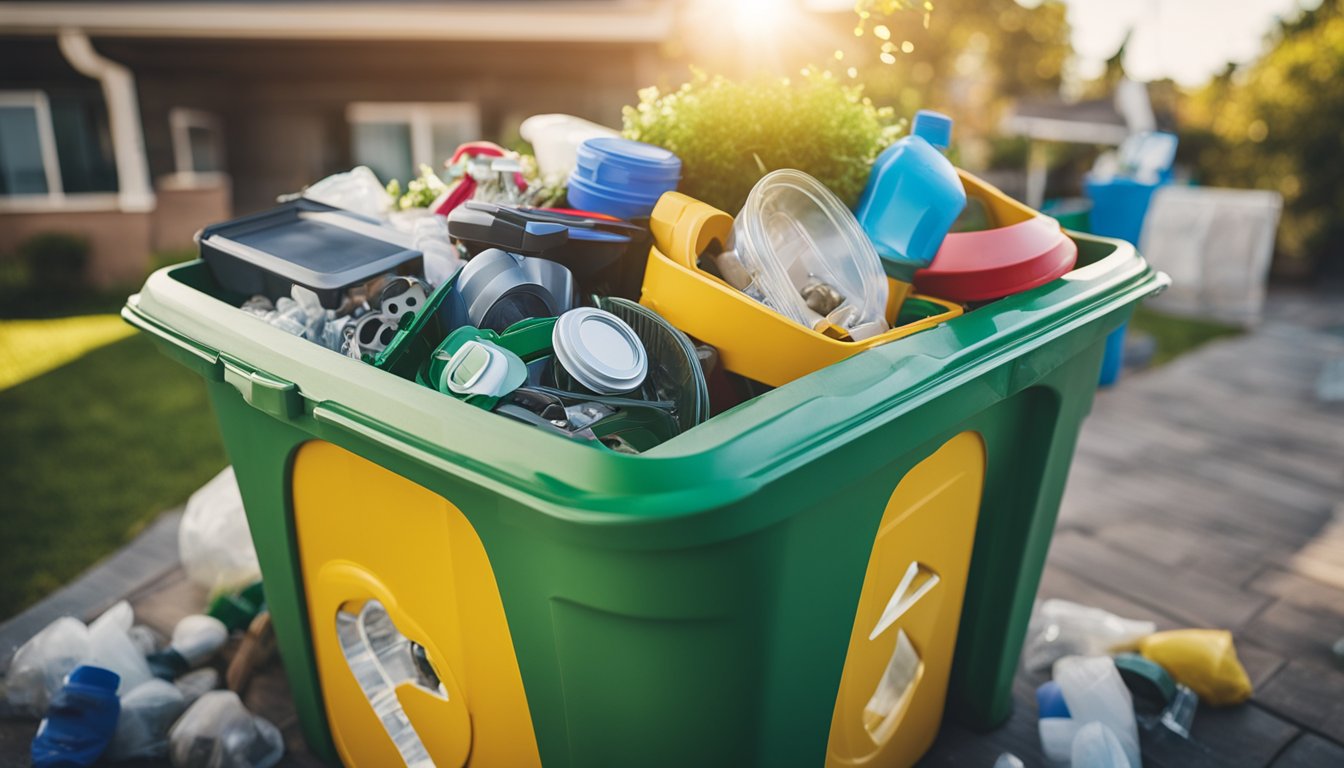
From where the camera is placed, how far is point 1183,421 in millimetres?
4094

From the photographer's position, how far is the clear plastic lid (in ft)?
4.70

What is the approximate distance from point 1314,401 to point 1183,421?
0.97 meters

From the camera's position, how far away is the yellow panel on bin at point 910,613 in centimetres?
133

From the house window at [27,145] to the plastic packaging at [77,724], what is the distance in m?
8.17

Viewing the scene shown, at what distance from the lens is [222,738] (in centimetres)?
176

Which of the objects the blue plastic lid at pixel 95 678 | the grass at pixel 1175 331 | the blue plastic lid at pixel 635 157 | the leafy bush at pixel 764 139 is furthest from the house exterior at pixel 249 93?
the blue plastic lid at pixel 95 678

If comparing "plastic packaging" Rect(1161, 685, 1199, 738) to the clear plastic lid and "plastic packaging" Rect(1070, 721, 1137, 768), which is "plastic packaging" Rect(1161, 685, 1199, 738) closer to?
"plastic packaging" Rect(1070, 721, 1137, 768)

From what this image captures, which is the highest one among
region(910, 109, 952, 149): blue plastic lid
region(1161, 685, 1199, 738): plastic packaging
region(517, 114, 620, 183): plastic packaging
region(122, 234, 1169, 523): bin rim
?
region(910, 109, 952, 149): blue plastic lid

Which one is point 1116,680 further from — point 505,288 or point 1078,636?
point 505,288

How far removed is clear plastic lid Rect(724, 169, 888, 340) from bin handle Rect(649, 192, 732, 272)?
0.05 meters

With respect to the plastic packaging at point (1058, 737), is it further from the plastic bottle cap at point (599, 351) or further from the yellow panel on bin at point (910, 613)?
the plastic bottle cap at point (599, 351)

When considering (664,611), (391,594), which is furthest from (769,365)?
(391,594)

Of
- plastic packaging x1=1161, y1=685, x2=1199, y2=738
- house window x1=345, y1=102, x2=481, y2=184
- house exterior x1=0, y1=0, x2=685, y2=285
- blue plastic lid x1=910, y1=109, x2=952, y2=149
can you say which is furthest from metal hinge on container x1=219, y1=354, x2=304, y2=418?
house window x1=345, y1=102, x2=481, y2=184

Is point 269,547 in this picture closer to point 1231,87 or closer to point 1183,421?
point 1183,421
